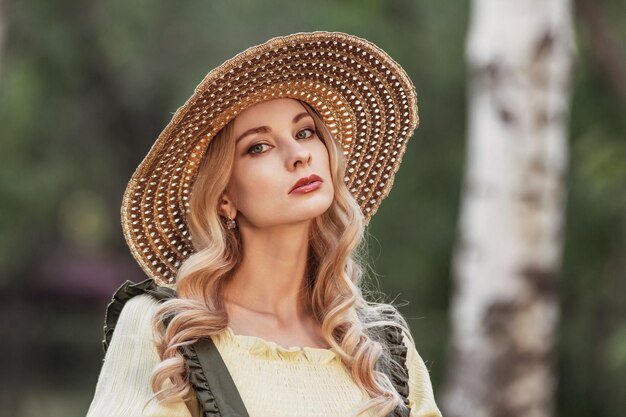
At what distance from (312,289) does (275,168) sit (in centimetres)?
43

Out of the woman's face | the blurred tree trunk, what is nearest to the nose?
the woman's face

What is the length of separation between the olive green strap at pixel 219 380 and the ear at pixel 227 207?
0.39m

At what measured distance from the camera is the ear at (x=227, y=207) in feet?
12.8

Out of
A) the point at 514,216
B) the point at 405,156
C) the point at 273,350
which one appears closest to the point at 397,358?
the point at 273,350

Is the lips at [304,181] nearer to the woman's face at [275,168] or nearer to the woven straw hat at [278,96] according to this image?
the woman's face at [275,168]

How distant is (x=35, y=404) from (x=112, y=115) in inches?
190

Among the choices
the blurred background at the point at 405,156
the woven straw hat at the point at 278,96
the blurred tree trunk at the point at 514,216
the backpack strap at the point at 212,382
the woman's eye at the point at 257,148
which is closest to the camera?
the backpack strap at the point at 212,382

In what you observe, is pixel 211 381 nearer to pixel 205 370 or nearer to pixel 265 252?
pixel 205 370

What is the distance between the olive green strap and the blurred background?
197 inches

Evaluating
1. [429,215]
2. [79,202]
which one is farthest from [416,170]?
[79,202]

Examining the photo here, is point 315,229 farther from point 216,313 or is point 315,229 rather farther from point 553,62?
point 553,62

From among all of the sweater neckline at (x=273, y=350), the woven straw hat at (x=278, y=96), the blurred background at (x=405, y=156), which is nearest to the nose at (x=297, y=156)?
the woven straw hat at (x=278, y=96)

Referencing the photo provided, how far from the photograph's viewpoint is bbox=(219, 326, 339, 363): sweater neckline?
3.75 m

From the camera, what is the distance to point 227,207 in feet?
12.8
